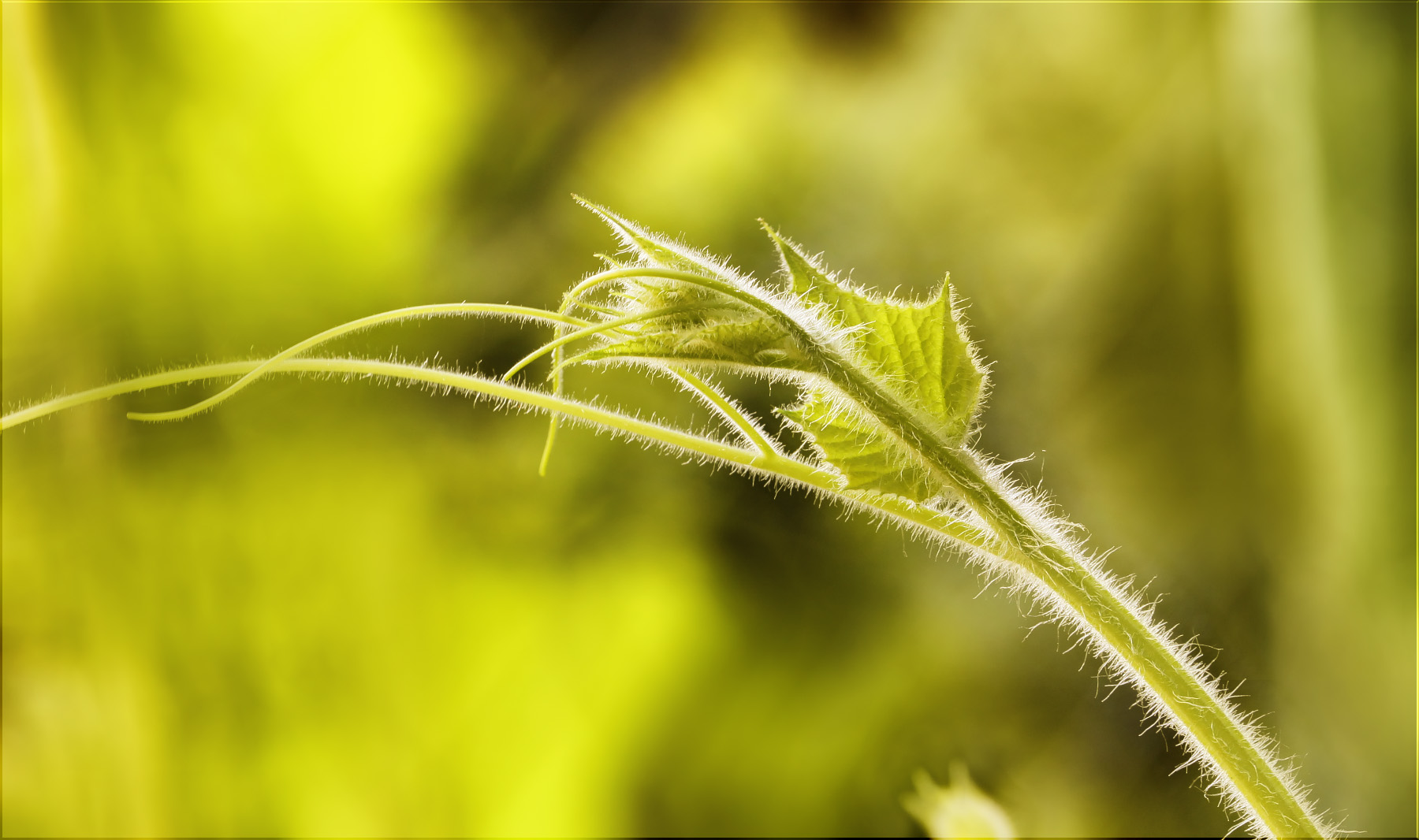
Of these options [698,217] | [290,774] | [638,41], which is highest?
[638,41]

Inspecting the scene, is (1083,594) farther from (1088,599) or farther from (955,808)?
(955,808)

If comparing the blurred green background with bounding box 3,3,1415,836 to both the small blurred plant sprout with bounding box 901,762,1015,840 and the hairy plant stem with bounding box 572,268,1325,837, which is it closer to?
the small blurred plant sprout with bounding box 901,762,1015,840

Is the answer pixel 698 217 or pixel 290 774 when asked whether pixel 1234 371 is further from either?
pixel 290 774

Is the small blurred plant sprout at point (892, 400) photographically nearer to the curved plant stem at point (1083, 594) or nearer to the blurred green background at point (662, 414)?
the curved plant stem at point (1083, 594)

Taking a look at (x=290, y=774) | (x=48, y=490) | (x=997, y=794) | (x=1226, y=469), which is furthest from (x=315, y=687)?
(x=1226, y=469)

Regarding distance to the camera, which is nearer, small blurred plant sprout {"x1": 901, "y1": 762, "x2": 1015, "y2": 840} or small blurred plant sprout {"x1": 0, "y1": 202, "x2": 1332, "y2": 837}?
small blurred plant sprout {"x1": 0, "y1": 202, "x2": 1332, "y2": 837}

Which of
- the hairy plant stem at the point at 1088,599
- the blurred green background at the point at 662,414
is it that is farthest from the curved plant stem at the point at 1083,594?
the blurred green background at the point at 662,414

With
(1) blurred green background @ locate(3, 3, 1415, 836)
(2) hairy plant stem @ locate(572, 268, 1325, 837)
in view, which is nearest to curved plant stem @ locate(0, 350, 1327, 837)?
(2) hairy plant stem @ locate(572, 268, 1325, 837)
